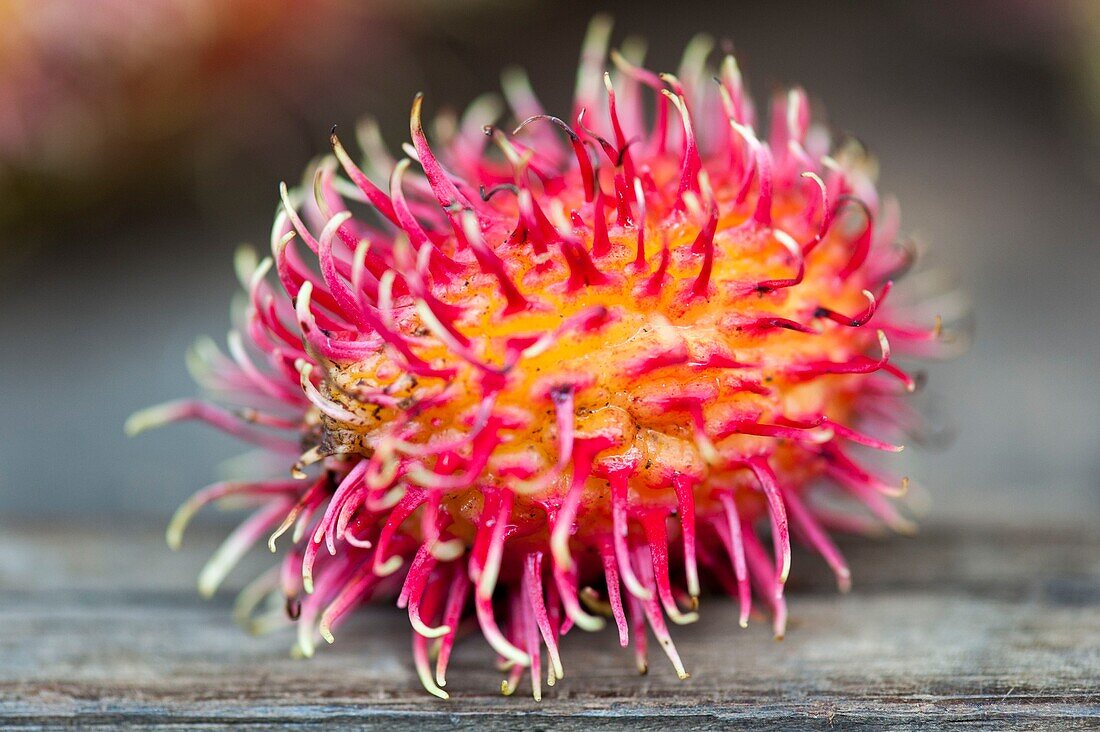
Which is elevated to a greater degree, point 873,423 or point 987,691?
point 873,423

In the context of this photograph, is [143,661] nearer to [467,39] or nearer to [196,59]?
[196,59]

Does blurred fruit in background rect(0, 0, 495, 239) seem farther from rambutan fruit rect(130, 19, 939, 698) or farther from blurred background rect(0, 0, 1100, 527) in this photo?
rambutan fruit rect(130, 19, 939, 698)

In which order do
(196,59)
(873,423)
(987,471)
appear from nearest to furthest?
(873,423)
(987,471)
(196,59)

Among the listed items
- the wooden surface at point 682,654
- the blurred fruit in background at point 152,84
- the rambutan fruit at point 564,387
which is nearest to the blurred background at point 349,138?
the blurred fruit in background at point 152,84

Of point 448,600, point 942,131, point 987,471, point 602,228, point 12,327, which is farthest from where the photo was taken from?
point 942,131

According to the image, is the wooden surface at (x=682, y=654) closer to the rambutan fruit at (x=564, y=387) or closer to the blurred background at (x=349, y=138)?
the rambutan fruit at (x=564, y=387)

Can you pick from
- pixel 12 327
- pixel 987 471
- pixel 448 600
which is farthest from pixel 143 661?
pixel 987 471

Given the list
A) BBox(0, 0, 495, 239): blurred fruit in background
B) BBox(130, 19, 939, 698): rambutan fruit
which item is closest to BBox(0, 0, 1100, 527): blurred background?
BBox(0, 0, 495, 239): blurred fruit in background
